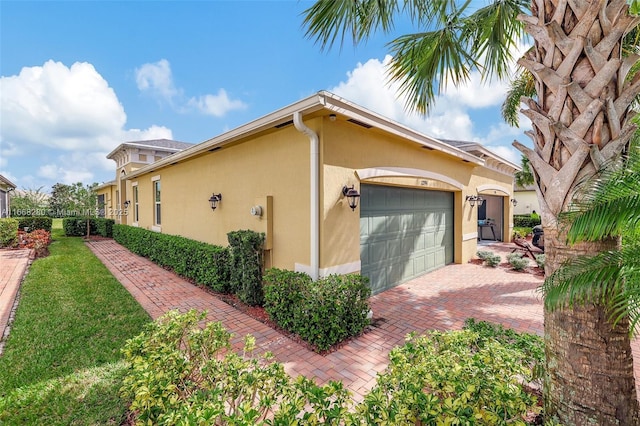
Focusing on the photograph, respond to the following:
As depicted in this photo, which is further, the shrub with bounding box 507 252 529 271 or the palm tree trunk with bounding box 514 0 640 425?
the shrub with bounding box 507 252 529 271

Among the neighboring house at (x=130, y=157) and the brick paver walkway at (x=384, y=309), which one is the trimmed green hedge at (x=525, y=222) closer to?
the brick paver walkway at (x=384, y=309)

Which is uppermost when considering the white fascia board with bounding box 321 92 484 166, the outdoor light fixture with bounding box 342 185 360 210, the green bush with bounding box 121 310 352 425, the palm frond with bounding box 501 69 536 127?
the palm frond with bounding box 501 69 536 127

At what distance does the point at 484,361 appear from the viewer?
99.7 inches

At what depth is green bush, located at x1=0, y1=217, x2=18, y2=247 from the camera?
12477mm

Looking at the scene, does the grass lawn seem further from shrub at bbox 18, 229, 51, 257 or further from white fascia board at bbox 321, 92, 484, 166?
shrub at bbox 18, 229, 51, 257

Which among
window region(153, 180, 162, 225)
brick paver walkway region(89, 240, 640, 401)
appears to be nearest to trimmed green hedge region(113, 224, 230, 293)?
brick paver walkway region(89, 240, 640, 401)

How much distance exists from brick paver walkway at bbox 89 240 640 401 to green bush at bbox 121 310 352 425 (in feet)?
3.95

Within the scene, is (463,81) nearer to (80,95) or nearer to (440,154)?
(440,154)

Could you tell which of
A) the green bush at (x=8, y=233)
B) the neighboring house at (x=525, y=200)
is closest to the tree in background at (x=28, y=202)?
the green bush at (x=8, y=233)

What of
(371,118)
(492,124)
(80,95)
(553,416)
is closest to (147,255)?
(80,95)

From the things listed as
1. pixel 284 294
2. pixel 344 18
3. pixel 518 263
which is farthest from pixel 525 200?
pixel 284 294

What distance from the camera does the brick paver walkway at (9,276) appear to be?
219 inches

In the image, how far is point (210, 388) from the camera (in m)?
2.38

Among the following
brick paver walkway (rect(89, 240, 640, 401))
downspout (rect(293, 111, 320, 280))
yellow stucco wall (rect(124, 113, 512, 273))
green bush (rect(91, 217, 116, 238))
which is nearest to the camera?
brick paver walkway (rect(89, 240, 640, 401))
